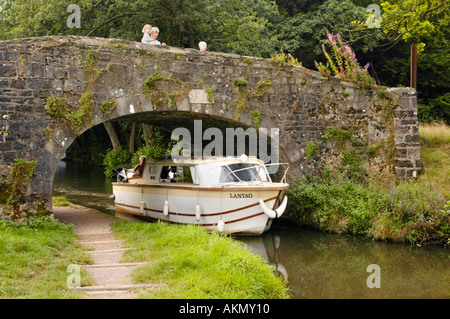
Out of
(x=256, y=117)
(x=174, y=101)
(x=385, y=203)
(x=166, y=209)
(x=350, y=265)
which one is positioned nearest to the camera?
(x=350, y=265)

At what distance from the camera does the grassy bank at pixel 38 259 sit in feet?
17.1

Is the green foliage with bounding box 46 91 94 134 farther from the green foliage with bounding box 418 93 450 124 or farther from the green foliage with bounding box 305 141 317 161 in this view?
the green foliage with bounding box 418 93 450 124

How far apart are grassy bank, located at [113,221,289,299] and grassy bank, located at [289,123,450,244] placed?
12.8 ft

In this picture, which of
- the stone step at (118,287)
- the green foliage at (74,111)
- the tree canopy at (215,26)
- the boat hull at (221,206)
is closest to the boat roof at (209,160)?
the boat hull at (221,206)

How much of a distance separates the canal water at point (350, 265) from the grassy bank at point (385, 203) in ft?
0.86

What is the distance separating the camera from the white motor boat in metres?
9.71

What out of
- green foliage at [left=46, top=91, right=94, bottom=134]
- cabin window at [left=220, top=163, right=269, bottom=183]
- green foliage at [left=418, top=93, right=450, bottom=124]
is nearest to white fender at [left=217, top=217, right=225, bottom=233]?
cabin window at [left=220, top=163, right=269, bottom=183]

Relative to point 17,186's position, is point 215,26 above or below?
above

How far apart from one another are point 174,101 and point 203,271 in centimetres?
541

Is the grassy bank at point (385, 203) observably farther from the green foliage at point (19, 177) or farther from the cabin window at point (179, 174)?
the green foliage at point (19, 177)

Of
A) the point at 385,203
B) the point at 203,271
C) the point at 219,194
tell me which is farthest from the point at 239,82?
the point at 203,271

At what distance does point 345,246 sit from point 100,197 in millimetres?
10552

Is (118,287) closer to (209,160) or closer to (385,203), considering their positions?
(209,160)

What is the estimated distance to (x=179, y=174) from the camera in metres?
10.9
